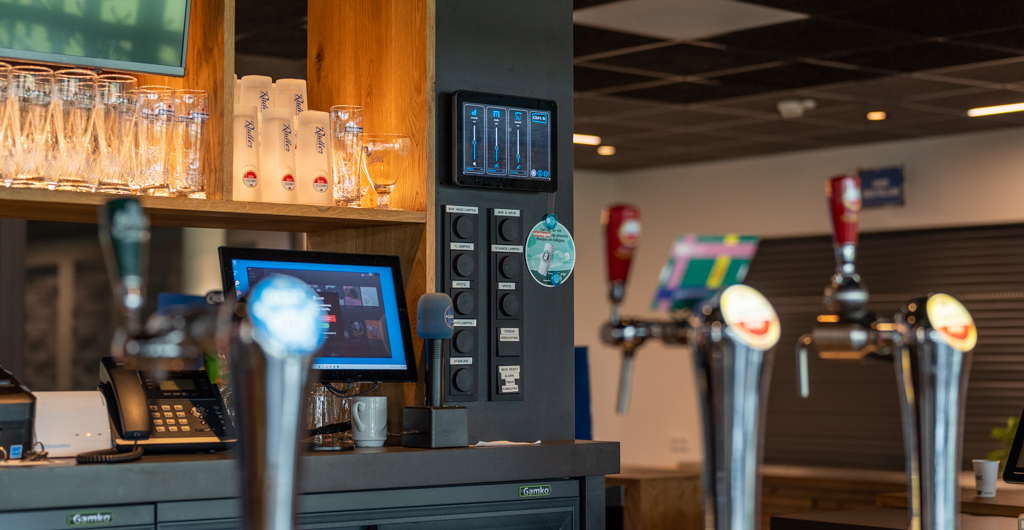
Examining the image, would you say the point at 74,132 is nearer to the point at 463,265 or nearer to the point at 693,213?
the point at 463,265

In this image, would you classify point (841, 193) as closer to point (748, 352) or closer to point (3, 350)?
point (748, 352)

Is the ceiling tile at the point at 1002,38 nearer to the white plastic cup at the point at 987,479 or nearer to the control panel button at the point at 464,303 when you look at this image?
the white plastic cup at the point at 987,479

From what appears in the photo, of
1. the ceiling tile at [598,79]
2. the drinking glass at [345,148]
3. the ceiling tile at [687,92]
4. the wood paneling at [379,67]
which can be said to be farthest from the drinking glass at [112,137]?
the ceiling tile at [687,92]

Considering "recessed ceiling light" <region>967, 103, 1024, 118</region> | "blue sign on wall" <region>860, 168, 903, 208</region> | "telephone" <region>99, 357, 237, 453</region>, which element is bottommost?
"telephone" <region>99, 357, 237, 453</region>

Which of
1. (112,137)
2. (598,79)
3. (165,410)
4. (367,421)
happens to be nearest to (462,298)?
(367,421)

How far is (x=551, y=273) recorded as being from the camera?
2951mm

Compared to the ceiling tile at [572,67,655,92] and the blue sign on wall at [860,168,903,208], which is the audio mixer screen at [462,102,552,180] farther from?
the blue sign on wall at [860,168,903,208]

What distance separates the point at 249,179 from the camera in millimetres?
2541

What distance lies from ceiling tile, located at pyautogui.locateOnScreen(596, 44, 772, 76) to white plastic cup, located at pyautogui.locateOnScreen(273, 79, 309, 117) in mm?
2694

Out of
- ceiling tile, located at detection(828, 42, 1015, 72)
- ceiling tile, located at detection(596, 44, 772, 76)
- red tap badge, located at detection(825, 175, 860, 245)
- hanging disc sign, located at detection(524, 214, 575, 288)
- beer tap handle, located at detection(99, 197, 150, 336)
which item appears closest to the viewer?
beer tap handle, located at detection(99, 197, 150, 336)

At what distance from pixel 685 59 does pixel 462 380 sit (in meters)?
3.00

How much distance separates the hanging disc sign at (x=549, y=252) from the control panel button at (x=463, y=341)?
0.27 meters

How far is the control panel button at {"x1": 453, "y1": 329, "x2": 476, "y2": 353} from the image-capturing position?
2736mm

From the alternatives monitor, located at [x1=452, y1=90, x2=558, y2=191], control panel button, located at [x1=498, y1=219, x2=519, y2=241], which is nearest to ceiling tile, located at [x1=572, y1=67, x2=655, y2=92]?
monitor, located at [x1=452, y1=90, x2=558, y2=191]
